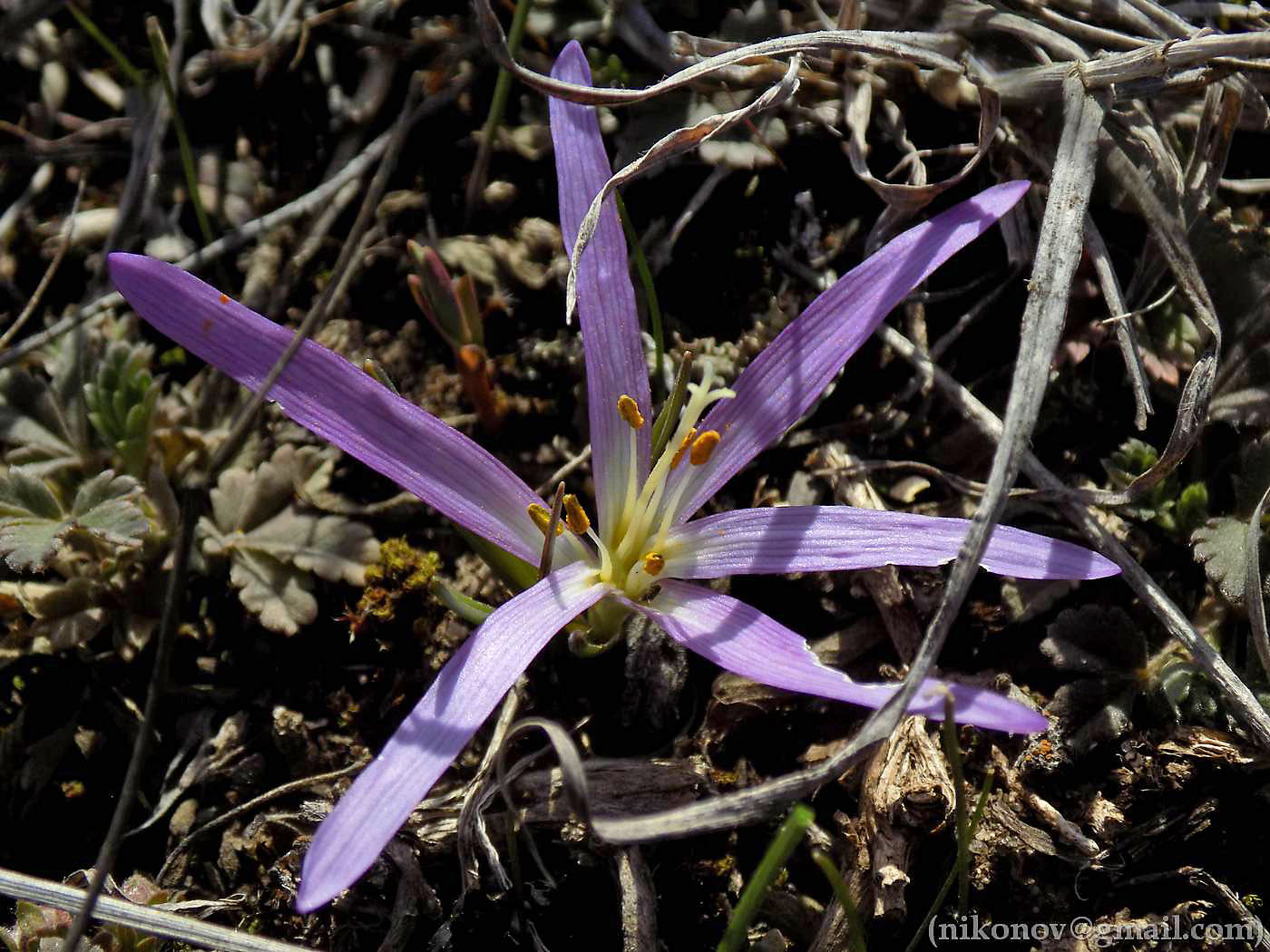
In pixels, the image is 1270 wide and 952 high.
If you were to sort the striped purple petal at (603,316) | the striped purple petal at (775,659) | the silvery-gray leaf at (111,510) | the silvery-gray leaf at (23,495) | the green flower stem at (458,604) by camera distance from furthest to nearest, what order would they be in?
the silvery-gray leaf at (23,495) → the silvery-gray leaf at (111,510) → the striped purple petal at (603,316) → the green flower stem at (458,604) → the striped purple petal at (775,659)

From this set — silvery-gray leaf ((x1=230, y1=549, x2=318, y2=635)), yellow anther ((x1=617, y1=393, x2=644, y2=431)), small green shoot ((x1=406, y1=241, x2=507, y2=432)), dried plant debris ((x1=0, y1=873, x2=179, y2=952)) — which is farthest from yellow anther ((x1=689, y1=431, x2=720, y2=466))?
dried plant debris ((x1=0, y1=873, x2=179, y2=952))

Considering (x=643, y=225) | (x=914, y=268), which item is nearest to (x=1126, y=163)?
(x=914, y=268)

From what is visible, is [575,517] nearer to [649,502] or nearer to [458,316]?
[649,502]

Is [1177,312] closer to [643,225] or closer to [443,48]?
[643,225]

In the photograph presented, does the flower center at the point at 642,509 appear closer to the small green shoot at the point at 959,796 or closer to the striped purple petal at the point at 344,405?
the striped purple petal at the point at 344,405

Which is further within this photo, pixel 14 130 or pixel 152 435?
pixel 14 130

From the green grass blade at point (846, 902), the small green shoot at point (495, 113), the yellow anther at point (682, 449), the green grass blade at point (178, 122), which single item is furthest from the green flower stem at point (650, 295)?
the green grass blade at point (178, 122)

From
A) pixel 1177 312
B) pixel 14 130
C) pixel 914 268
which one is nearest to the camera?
pixel 914 268
